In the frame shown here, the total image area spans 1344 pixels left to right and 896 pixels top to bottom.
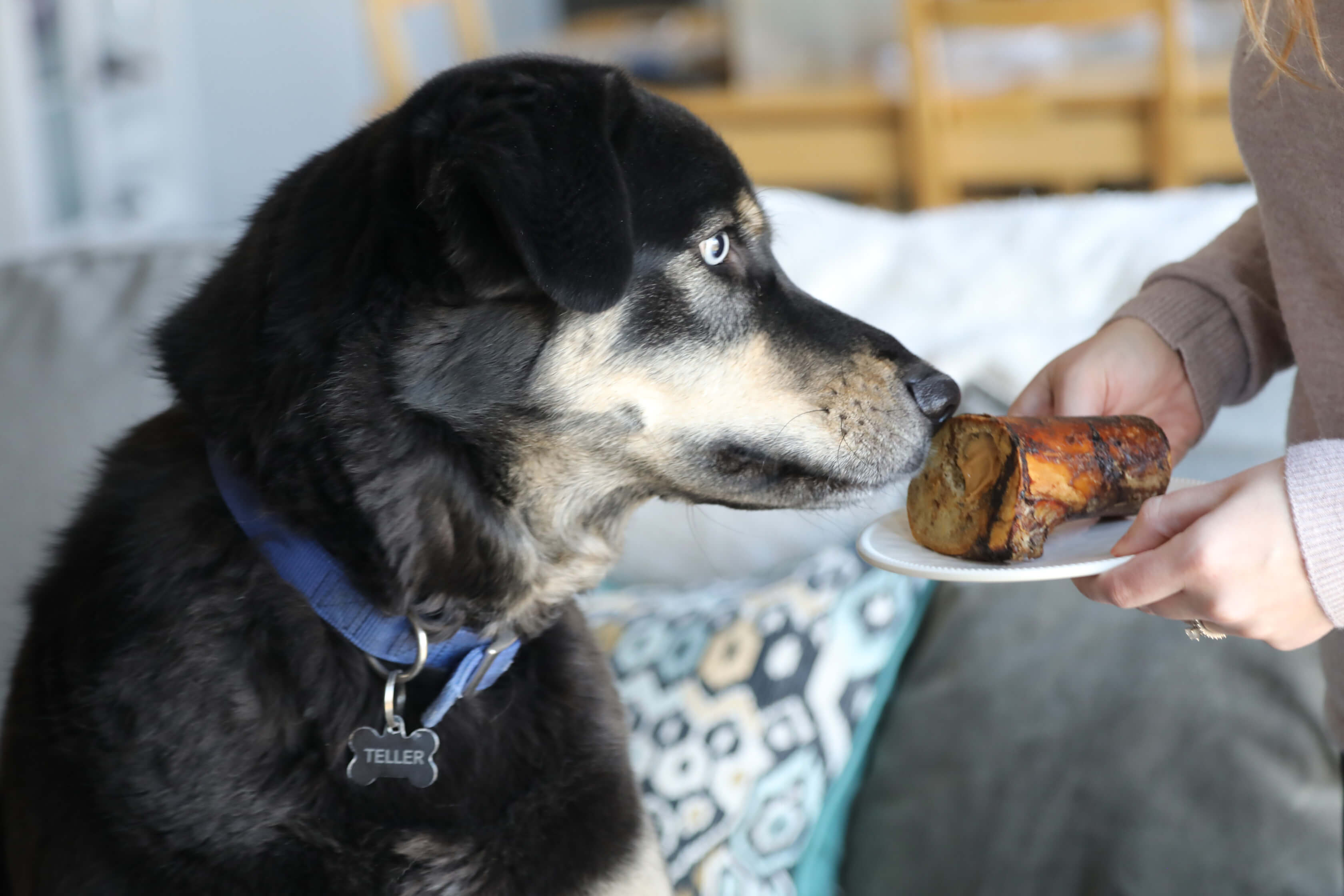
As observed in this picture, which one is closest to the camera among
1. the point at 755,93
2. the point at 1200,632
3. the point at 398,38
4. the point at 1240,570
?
the point at 1240,570

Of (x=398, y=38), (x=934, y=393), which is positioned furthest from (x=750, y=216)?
(x=398, y=38)

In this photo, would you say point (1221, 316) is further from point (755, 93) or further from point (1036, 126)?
point (755, 93)

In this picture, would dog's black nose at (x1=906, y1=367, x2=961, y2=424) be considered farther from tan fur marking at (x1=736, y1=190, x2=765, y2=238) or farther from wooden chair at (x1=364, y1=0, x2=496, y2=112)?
wooden chair at (x1=364, y1=0, x2=496, y2=112)

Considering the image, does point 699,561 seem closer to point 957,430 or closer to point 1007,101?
point 957,430

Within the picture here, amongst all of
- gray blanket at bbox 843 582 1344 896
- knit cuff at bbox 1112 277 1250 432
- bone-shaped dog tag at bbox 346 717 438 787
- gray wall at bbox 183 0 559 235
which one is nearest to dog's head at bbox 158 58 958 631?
bone-shaped dog tag at bbox 346 717 438 787

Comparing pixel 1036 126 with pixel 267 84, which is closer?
pixel 1036 126

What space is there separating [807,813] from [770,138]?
3.46 metres

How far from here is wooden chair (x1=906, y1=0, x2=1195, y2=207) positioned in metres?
3.50

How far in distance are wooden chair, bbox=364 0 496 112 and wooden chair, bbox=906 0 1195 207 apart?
1.75 meters

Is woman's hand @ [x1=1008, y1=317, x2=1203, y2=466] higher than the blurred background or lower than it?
higher

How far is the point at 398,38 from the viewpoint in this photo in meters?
4.88

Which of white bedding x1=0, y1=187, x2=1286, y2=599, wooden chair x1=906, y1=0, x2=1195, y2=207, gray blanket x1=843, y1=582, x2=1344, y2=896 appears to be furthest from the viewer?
wooden chair x1=906, y1=0, x2=1195, y2=207

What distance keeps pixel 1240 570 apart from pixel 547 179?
22.7 inches

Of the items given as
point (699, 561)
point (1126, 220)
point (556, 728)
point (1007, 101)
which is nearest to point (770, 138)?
point (1007, 101)
